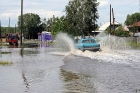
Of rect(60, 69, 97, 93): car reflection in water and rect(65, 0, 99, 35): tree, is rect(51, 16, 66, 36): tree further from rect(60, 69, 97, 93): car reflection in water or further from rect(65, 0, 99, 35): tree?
rect(60, 69, 97, 93): car reflection in water

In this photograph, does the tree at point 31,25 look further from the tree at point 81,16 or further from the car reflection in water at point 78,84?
the car reflection in water at point 78,84

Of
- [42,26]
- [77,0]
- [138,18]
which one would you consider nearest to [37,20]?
[42,26]

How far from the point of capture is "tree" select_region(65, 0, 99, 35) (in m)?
73.1

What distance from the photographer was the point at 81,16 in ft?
241

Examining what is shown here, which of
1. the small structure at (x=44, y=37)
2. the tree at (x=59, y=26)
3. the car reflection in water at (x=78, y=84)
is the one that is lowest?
the car reflection in water at (x=78, y=84)

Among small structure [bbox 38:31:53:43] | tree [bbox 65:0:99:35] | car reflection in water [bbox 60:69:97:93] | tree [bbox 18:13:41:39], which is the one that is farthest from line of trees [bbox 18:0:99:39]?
car reflection in water [bbox 60:69:97:93]

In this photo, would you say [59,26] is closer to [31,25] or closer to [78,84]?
[31,25]

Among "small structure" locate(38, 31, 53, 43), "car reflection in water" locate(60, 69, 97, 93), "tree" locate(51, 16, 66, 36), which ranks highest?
"tree" locate(51, 16, 66, 36)

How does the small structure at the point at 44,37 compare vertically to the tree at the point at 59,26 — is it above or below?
below

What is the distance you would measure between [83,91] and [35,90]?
1711 millimetres

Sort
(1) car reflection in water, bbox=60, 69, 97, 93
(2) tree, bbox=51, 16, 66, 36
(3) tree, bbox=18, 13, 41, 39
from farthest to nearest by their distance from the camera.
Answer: (3) tree, bbox=18, 13, 41, 39 < (2) tree, bbox=51, 16, 66, 36 < (1) car reflection in water, bbox=60, 69, 97, 93

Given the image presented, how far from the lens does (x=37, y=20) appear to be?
14138cm

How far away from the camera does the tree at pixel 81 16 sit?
73125 millimetres

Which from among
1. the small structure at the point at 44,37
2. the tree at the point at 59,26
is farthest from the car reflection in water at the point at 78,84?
the small structure at the point at 44,37
